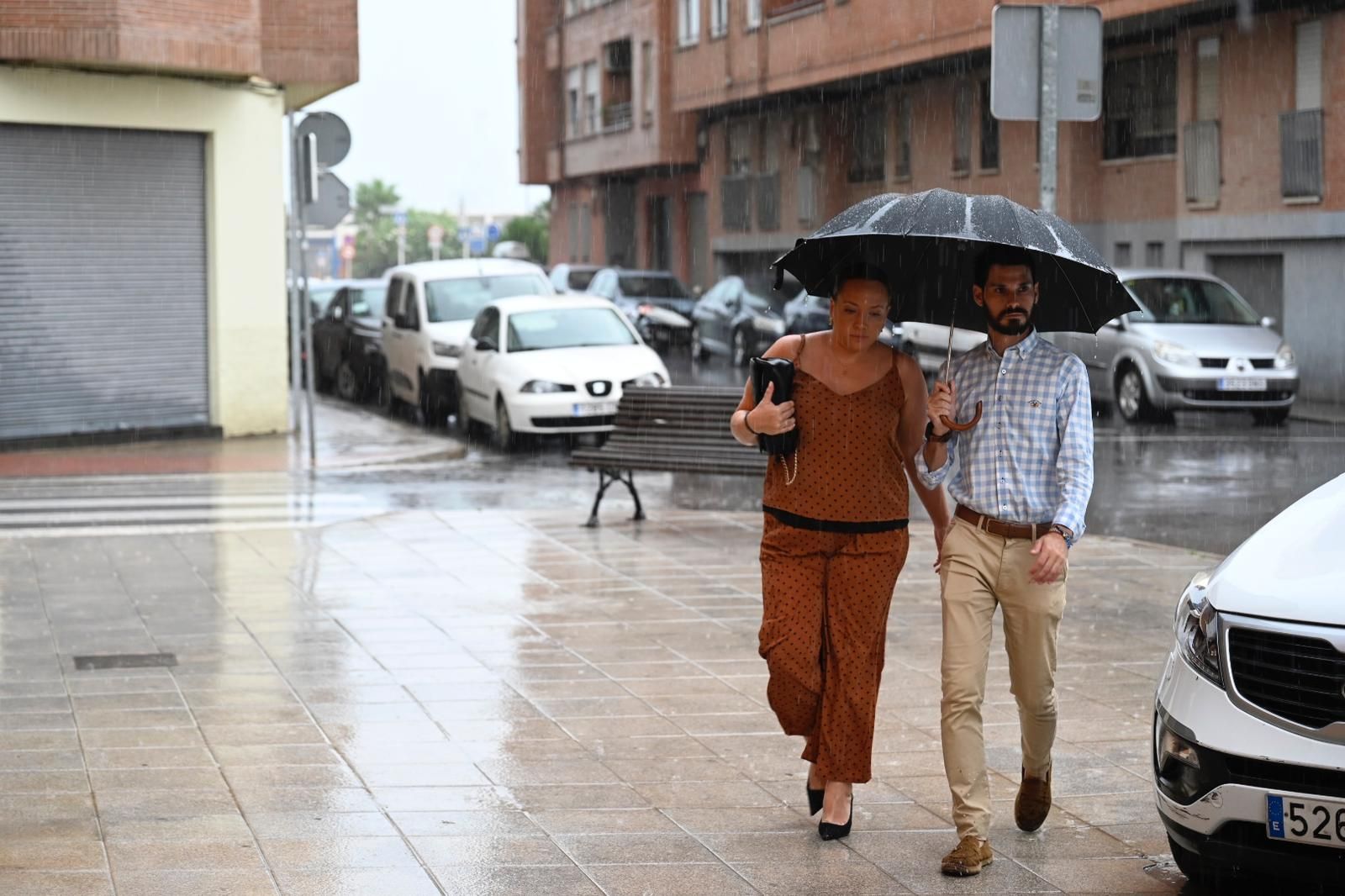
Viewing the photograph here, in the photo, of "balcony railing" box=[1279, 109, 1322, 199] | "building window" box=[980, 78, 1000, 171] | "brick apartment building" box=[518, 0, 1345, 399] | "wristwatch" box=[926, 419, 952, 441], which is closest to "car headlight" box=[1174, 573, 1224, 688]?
"wristwatch" box=[926, 419, 952, 441]

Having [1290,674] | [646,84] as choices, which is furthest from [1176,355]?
[646,84]

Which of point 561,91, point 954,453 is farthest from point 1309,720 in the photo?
point 561,91

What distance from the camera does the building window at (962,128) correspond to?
37.3 meters

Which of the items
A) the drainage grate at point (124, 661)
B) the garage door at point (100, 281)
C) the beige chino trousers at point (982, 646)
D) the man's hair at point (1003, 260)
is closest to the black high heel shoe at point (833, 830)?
the beige chino trousers at point (982, 646)

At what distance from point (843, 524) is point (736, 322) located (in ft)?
92.6

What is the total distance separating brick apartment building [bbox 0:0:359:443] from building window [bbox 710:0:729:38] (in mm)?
25099

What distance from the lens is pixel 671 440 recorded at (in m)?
13.5

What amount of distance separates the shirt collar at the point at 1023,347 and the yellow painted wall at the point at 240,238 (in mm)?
15557

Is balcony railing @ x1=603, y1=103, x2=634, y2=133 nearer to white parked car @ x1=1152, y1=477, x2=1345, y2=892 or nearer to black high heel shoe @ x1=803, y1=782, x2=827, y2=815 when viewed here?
black high heel shoe @ x1=803, y1=782, x2=827, y2=815

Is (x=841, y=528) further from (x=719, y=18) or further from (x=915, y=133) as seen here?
(x=719, y=18)

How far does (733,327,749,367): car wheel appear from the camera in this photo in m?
33.2

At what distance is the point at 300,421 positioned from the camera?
21.8m

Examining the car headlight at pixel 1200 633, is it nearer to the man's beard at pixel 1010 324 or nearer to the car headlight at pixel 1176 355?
the man's beard at pixel 1010 324

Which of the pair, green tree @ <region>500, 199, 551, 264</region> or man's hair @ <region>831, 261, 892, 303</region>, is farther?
green tree @ <region>500, 199, 551, 264</region>
